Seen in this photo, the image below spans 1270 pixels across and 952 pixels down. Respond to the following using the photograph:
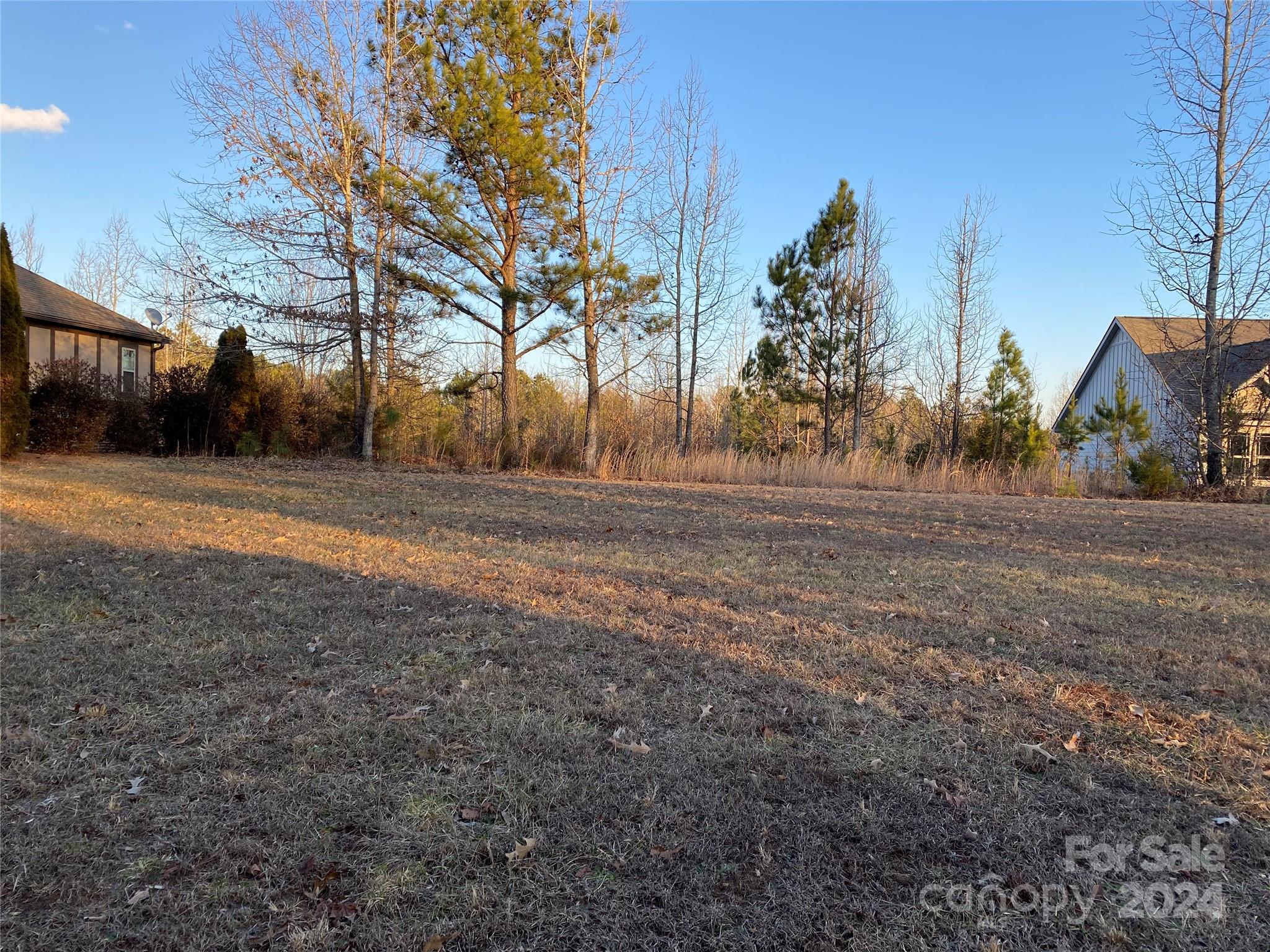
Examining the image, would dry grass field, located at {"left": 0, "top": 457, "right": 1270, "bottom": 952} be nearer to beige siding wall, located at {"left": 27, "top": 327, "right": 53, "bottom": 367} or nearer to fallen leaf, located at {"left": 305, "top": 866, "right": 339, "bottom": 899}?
fallen leaf, located at {"left": 305, "top": 866, "right": 339, "bottom": 899}

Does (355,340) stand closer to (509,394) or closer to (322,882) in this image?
(509,394)

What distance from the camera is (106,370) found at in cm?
1995

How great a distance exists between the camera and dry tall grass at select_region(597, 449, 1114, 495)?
14.0 metres

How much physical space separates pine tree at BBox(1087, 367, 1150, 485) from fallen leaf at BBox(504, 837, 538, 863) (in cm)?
2019

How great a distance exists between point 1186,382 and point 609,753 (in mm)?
21406

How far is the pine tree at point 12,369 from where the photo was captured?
981cm

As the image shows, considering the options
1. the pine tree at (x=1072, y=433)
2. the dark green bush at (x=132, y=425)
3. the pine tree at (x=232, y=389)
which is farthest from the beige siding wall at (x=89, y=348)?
the pine tree at (x=1072, y=433)

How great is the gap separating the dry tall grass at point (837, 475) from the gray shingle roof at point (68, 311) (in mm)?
16066

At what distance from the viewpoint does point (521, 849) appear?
1.75 m

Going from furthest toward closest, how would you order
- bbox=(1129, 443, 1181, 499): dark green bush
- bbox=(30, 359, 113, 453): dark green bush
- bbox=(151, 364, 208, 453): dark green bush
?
bbox=(151, 364, 208, 453): dark green bush < bbox=(1129, 443, 1181, 499): dark green bush < bbox=(30, 359, 113, 453): dark green bush

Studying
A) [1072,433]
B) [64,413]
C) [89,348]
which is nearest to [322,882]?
[64,413]

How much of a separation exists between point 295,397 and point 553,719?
14.3 m

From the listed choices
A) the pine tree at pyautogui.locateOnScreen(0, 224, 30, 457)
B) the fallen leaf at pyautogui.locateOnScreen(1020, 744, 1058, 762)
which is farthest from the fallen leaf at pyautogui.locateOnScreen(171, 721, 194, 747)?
the pine tree at pyautogui.locateOnScreen(0, 224, 30, 457)

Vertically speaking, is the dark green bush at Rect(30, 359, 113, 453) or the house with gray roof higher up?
the house with gray roof
